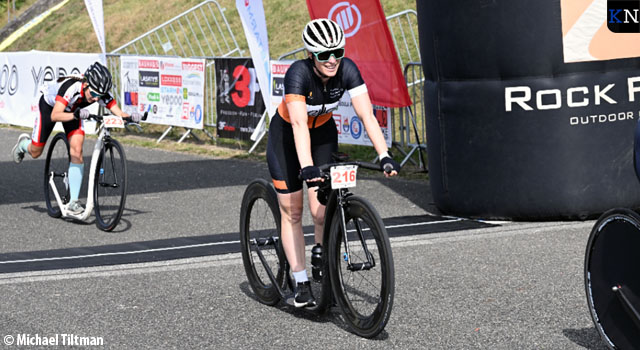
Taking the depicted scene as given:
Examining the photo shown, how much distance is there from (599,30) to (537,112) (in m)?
0.92

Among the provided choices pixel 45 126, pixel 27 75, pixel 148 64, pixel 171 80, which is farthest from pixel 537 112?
pixel 27 75

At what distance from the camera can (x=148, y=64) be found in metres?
18.7

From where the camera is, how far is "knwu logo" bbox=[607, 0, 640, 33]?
8.81 metres

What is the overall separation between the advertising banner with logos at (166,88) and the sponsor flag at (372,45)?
4.87 m

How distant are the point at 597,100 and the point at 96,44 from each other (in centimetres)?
3125

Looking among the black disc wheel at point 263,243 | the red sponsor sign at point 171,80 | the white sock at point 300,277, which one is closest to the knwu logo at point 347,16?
the red sponsor sign at point 171,80

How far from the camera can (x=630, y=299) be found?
4.80 m

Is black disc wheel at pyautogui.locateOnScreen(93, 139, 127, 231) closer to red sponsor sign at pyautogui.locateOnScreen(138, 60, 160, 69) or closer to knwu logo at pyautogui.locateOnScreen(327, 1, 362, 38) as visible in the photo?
knwu logo at pyautogui.locateOnScreen(327, 1, 362, 38)

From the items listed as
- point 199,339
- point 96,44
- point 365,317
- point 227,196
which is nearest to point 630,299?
point 365,317

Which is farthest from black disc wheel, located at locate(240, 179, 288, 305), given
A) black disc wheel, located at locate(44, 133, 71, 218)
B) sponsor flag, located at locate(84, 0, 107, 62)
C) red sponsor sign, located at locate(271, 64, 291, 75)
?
sponsor flag, located at locate(84, 0, 107, 62)

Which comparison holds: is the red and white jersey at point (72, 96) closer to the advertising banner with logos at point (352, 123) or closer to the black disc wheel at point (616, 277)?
the advertising banner with logos at point (352, 123)

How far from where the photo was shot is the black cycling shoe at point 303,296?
5938 mm

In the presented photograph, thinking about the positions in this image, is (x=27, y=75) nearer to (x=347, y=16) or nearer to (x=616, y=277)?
(x=347, y=16)

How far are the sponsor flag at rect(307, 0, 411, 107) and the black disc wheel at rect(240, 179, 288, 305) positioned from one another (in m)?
6.20
